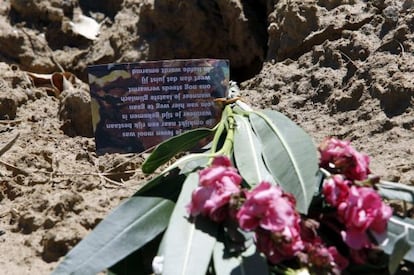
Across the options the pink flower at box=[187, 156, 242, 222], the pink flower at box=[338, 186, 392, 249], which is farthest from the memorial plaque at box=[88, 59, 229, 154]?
the pink flower at box=[338, 186, 392, 249]

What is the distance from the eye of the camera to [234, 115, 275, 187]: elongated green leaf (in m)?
1.85

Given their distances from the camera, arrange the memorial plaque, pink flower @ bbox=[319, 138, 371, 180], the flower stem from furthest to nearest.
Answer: the memorial plaque → the flower stem → pink flower @ bbox=[319, 138, 371, 180]

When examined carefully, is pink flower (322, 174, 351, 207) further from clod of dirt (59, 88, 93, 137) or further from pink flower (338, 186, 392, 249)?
clod of dirt (59, 88, 93, 137)

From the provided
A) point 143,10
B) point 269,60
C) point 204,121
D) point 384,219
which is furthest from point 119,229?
point 143,10

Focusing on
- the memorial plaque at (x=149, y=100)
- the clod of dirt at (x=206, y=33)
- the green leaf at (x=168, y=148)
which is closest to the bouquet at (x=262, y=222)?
the green leaf at (x=168, y=148)

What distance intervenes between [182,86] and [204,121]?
5.1 inches

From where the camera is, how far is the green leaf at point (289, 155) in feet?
5.64

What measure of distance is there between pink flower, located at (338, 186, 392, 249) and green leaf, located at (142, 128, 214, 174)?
0.57 metres

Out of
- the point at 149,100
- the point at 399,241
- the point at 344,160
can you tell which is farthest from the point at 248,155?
the point at 149,100

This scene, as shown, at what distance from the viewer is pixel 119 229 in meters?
1.75

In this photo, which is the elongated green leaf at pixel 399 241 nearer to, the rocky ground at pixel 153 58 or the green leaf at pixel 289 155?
the green leaf at pixel 289 155

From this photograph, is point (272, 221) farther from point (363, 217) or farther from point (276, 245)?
point (363, 217)

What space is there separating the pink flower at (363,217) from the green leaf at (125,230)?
41 cm

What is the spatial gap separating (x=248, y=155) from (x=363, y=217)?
0.45 meters
